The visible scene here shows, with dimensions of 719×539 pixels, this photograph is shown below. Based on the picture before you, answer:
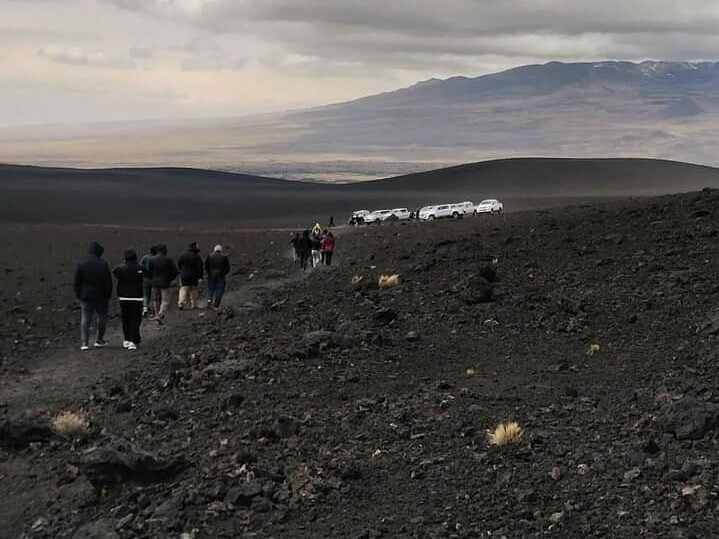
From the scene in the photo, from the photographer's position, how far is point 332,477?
6172mm

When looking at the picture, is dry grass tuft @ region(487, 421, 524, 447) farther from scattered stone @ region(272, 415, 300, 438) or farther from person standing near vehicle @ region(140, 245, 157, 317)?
person standing near vehicle @ region(140, 245, 157, 317)

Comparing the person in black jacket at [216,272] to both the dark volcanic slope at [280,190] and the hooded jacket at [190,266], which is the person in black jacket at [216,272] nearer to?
the hooded jacket at [190,266]

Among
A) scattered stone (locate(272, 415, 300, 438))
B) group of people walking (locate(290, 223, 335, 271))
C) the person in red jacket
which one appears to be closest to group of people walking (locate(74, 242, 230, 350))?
scattered stone (locate(272, 415, 300, 438))

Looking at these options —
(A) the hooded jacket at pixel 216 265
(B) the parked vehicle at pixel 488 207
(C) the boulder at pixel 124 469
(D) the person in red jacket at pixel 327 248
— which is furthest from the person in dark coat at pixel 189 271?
(B) the parked vehicle at pixel 488 207

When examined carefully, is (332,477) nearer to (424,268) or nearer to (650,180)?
(424,268)

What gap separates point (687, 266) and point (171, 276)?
23.6 feet

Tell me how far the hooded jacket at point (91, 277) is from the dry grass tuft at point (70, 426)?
2.93 meters

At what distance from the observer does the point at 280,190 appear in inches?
2537

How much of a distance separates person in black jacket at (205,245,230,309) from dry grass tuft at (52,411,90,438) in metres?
5.43

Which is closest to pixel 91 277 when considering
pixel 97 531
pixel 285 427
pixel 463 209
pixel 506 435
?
pixel 285 427

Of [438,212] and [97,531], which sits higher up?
[438,212]

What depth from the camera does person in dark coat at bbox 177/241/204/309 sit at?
1301cm

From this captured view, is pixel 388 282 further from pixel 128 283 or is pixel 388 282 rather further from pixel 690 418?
pixel 690 418

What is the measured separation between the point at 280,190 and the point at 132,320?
5393 centimetres
